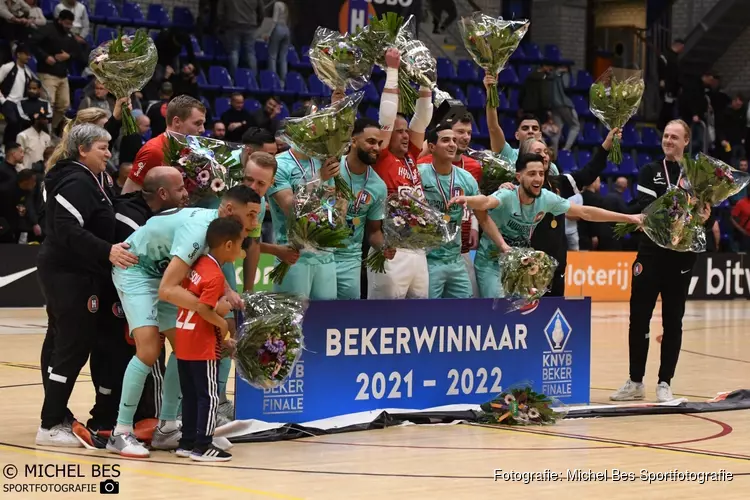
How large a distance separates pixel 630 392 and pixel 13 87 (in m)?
10.6

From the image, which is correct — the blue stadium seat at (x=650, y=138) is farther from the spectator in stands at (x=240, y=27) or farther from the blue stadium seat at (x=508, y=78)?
the spectator in stands at (x=240, y=27)

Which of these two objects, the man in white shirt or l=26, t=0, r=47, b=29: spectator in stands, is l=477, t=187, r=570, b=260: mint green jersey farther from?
l=26, t=0, r=47, b=29: spectator in stands

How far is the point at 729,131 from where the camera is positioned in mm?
25391

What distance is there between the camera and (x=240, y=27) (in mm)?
20250

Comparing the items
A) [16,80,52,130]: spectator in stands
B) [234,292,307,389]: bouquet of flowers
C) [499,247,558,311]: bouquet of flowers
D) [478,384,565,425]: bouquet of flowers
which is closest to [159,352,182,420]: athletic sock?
[234,292,307,389]: bouquet of flowers

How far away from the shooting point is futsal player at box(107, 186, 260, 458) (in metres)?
6.59

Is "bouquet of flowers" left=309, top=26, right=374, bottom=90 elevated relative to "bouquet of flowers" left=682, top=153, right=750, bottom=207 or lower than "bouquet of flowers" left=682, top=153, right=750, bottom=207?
elevated

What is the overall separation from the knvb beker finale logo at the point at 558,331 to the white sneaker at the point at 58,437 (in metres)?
3.61

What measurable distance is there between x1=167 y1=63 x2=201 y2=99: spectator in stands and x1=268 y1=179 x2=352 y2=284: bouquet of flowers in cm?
1068

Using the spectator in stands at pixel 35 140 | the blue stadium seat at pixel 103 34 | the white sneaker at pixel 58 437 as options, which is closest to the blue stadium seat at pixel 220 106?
the blue stadium seat at pixel 103 34

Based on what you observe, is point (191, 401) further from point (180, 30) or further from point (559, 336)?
point (180, 30)

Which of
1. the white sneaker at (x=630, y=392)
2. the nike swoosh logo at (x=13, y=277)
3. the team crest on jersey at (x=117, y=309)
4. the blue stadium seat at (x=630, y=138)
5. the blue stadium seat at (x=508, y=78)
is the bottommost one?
the white sneaker at (x=630, y=392)

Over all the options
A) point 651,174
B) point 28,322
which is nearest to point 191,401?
point 651,174

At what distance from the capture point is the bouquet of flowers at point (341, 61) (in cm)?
809
